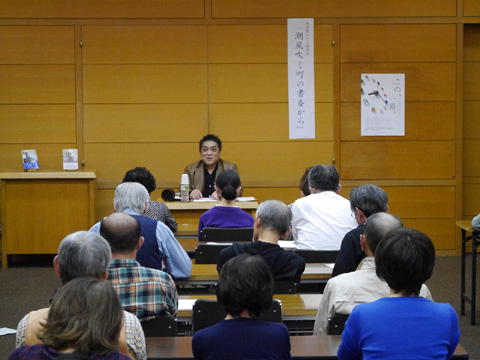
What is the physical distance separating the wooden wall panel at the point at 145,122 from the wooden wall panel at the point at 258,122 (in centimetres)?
19

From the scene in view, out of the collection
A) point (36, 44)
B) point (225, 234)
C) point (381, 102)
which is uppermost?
point (36, 44)

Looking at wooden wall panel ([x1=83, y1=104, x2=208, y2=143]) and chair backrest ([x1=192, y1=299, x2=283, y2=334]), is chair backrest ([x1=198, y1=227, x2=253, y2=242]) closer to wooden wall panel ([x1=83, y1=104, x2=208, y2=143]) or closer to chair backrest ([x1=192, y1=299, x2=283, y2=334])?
chair backrest ([x1=192, y1=299, x2=283, y2=334])

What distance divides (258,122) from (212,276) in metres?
4.45

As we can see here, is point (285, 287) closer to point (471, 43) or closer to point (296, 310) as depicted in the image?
point (296, 310)

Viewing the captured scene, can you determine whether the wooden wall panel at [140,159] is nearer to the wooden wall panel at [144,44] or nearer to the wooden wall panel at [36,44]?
the wooden wall panel at [144,44]

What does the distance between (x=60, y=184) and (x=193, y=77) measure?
6.62 ft

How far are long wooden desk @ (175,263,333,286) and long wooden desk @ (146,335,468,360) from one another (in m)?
1.12

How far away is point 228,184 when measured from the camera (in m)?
5.05

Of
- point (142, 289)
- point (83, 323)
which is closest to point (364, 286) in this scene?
point (142, 289)

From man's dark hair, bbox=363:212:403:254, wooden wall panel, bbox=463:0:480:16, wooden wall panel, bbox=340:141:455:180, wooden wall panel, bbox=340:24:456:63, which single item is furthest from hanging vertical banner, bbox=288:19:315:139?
man's dark hair, bbox=363:212:403:254

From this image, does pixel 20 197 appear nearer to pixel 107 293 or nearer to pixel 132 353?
pixel 132 353

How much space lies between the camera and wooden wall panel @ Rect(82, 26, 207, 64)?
773cm

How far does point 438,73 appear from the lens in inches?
313

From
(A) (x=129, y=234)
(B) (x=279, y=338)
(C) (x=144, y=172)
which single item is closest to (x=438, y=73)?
(C) (x=144, y=172)
